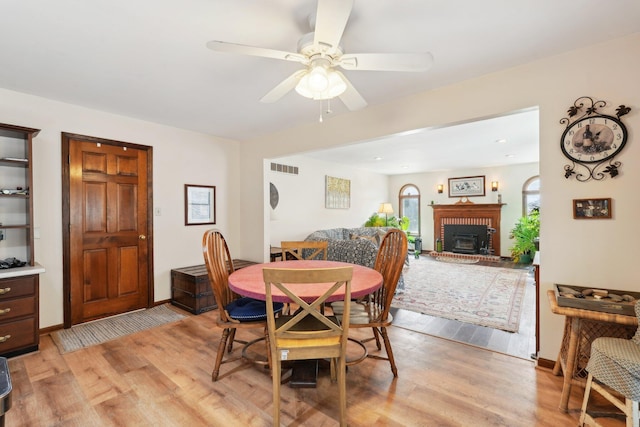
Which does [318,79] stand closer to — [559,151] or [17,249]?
[559,151]

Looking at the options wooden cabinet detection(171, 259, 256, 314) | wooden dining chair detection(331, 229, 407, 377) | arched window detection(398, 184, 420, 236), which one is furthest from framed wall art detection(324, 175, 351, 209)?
wooden dining chair detection(331, 229, 407, 377)

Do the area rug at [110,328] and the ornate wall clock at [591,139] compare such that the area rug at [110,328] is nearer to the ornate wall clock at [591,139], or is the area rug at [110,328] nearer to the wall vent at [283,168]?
the wall vent at [283,168]

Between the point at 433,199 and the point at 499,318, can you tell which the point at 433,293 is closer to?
the point at 499,318

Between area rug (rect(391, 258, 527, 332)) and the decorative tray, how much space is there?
1.27 m

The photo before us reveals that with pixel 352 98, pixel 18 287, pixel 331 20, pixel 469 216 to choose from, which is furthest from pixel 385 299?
pixel 469 216

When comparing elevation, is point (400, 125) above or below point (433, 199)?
above

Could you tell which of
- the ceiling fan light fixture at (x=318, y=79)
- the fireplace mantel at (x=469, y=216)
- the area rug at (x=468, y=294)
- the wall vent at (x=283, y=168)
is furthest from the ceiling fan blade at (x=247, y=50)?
the fireplace mantel at (x=469, y=216)

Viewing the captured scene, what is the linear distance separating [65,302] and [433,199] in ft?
27.6

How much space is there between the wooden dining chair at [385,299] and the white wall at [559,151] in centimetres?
117

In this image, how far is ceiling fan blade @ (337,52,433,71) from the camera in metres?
1.59

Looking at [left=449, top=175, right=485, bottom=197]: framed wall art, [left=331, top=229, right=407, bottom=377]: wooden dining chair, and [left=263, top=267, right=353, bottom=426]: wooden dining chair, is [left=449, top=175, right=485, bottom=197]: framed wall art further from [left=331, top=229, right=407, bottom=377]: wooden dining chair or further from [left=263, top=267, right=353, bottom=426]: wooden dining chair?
[left=263, top=267, right=353, bottom=426]: wooden dining chair

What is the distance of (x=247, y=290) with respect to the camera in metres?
1.87

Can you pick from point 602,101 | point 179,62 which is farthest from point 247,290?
point 602,101

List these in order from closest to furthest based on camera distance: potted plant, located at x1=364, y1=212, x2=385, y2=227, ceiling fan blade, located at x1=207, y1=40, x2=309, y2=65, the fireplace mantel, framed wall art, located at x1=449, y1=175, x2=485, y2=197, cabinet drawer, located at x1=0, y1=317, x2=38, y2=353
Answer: ceiling fan blade, located at x1=207, y1=40, x2=309, y2=65
cabinet drawer, located at x1=0, y1=317, x2=38, y2=353
the fireplace mantel
framed wall art, located at x1=449, y1=175, x2=485, y2=197
potted plant, located at x1=364, y1=212, x2=385, y2=227
